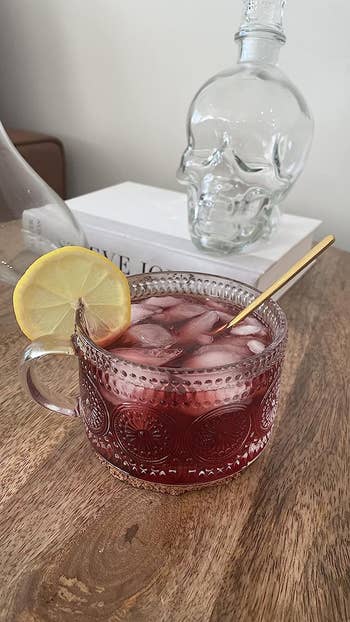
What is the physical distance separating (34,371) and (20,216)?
1.04ft

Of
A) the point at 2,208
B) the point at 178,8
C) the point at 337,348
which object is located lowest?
the point at 337,348

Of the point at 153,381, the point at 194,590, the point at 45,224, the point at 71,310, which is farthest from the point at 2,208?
the point at 194,590

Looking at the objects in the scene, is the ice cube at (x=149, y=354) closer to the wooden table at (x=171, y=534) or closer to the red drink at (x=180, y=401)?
the red drink at (x=180, y=401)

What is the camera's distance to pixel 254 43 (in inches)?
32.8

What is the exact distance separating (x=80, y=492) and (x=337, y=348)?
420 millimetres

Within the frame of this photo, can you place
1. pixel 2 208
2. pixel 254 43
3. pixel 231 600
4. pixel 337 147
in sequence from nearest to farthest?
pixel 231 600
pixel 2 208
pixel 254 43
pixel 337 147

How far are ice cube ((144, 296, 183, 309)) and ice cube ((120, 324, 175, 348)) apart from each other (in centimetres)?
5

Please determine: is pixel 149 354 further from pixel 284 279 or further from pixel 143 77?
pixel 143 77

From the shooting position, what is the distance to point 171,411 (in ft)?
1.41

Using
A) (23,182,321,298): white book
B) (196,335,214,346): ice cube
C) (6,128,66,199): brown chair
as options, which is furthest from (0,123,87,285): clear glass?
(6,128,66,199): brown chair

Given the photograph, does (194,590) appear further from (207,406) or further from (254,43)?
(254,43)


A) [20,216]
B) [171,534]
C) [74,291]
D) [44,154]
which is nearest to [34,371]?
[74,291]

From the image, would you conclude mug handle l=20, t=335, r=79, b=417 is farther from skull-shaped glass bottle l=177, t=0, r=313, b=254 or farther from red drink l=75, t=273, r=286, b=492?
skull-shaped glass bottle l=177, t=0, r=313, b=254

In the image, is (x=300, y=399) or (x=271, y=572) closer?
(x=271, y=572)
